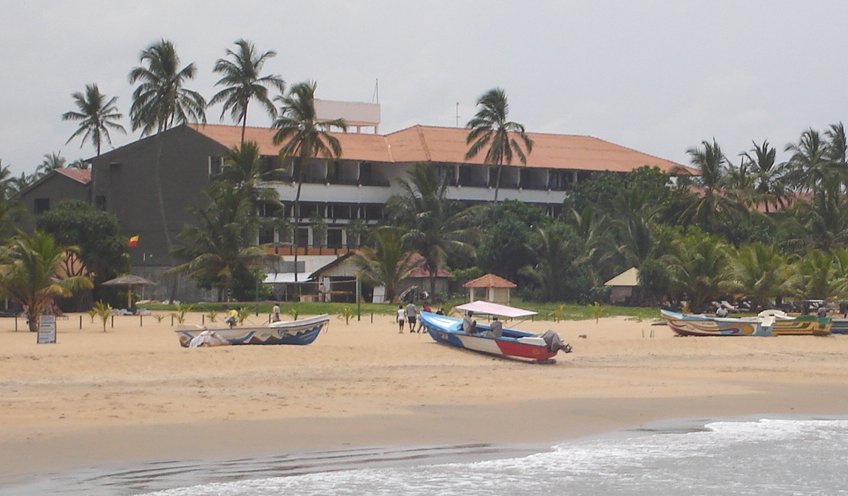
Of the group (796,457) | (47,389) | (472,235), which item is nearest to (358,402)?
(47,389)

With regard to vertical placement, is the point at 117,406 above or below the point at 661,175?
below

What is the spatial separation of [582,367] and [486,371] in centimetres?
279

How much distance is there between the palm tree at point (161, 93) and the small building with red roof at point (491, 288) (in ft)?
57.3

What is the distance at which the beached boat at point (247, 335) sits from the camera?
26.6 meters

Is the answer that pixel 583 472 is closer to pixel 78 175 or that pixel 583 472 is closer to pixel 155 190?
pixel 155 190

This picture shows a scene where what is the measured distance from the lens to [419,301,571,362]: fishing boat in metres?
24.7

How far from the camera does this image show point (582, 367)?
2538 centimetres

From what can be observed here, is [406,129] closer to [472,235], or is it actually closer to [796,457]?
[472,235]

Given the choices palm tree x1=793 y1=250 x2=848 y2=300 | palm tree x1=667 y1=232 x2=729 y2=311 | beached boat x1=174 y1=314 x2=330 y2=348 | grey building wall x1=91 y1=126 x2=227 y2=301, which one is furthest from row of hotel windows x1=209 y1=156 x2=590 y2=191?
beached boat x1=174 y1=314 x2=330 y2=348

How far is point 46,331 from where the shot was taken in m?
27.9

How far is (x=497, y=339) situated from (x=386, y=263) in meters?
23.3

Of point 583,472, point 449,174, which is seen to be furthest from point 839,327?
point 449,174

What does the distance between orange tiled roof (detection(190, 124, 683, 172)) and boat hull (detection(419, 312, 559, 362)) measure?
31848 mm

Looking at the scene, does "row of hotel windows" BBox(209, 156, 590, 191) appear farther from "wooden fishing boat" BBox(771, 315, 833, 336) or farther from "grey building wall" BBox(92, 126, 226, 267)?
"wooden fishing boat" BBox(771, 315, 833, 336)
